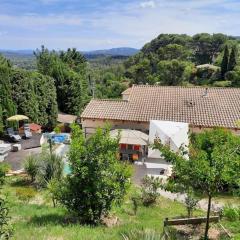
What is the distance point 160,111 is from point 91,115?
5.65m

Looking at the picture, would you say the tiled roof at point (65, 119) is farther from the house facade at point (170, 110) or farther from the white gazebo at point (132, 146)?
the white gazebo at point (132, 146)

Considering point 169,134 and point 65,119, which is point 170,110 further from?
point 65,119

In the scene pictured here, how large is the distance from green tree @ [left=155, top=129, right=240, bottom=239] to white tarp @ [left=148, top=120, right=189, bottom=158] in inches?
483

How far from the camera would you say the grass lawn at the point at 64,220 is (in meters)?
9.60

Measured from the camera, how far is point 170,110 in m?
28.9

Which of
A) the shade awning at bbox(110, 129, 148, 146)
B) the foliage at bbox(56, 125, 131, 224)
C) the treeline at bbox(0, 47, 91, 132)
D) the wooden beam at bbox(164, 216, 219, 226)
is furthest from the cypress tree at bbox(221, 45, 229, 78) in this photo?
the foliage at bbox(56, 125, 131, 224)

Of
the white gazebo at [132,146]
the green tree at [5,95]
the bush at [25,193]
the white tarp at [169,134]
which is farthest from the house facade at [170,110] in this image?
the bush at [25,193]

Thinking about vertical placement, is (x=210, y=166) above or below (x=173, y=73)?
above

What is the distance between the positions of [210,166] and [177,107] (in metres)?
19.7

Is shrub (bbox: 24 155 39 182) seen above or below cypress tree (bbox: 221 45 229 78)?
below

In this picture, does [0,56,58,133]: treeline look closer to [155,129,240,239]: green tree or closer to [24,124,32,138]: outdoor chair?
[24,124,32,138]: outdoor chair

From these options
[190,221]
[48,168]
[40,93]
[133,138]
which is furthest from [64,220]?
[40,93]

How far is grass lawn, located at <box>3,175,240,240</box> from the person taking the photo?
Answer: 9.60 metres

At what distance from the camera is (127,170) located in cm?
1162
